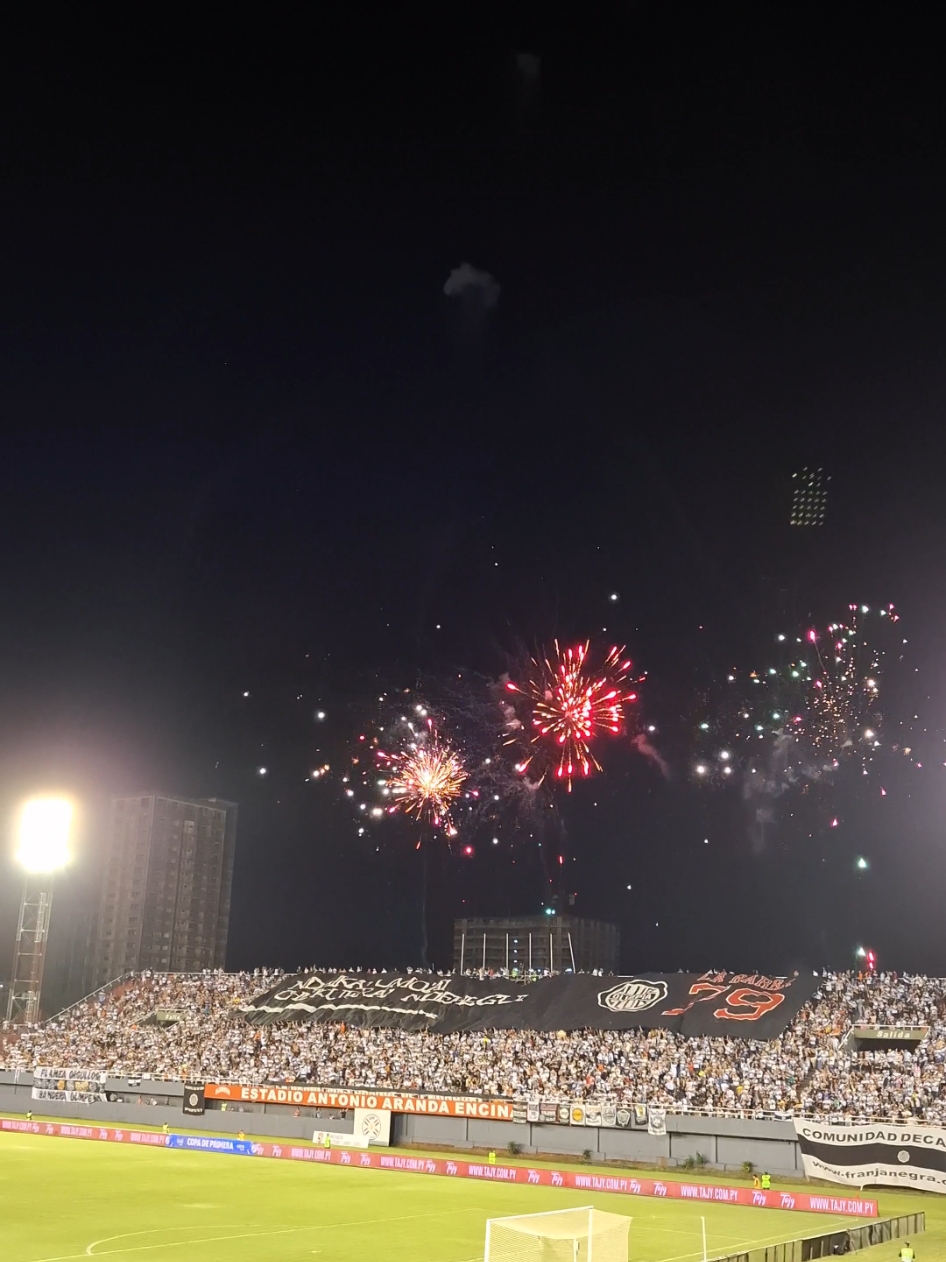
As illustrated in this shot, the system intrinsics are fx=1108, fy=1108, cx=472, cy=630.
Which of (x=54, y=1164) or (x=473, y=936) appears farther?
(x=473, y=936)

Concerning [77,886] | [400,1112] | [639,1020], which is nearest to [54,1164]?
[400,1112]

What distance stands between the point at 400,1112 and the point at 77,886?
9468 centimetres

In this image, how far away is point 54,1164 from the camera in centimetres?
4312

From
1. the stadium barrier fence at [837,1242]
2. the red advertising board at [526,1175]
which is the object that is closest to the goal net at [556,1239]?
the stadium barrier fence at [837,1242]

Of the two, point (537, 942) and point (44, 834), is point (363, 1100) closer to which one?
point (44, 834)

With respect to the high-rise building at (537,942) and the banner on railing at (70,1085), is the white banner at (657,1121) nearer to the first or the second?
the banner on railing at (70,1085)

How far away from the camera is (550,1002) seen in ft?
186

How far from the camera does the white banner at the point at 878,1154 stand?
3669cm

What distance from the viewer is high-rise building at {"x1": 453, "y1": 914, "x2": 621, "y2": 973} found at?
6265 inches

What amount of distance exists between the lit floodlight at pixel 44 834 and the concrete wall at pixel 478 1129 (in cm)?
1407

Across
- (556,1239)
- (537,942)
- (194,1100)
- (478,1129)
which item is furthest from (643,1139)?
(537,942)

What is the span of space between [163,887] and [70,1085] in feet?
273

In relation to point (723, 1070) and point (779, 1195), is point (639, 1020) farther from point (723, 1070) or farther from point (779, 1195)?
point (779, 1195)

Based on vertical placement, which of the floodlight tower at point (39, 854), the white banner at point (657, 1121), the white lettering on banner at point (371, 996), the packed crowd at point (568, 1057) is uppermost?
the floodlight tower at point (39, 854)
